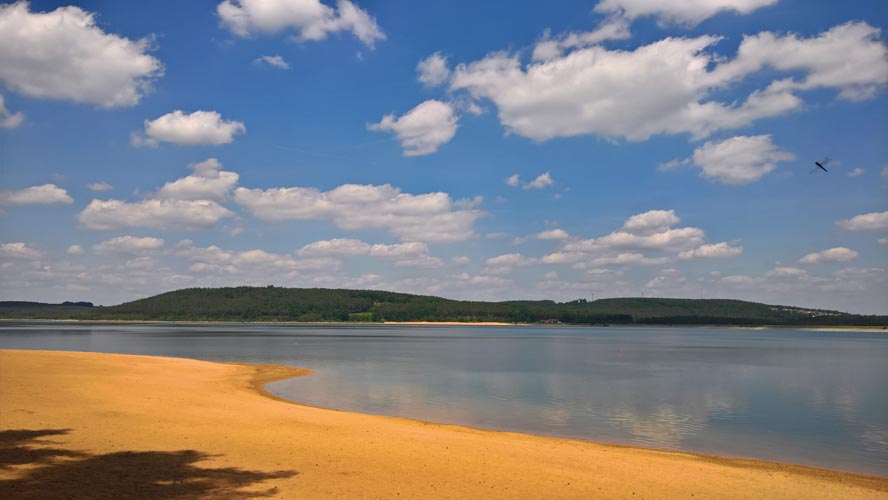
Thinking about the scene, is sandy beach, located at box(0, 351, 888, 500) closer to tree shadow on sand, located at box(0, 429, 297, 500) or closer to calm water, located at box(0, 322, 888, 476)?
tree shadow on sand, located at box(0, 429, 297, 500)

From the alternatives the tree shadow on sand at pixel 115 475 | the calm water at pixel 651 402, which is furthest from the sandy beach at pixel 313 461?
the calm water at pixel 651 402

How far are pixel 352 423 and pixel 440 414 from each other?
7.64 meters

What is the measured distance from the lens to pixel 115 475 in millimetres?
14672

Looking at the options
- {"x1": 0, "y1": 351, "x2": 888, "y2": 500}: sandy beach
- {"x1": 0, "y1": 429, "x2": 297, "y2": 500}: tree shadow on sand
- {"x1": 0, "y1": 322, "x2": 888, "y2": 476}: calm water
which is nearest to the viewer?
{"x1": 0, "y1": 429, "x2": 297, "y2": 500}: tree shadow on sand

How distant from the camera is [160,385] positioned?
34562 millimetres

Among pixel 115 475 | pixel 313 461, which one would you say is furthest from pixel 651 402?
pixel 115 475

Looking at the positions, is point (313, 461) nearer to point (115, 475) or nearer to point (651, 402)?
point (115, 475)

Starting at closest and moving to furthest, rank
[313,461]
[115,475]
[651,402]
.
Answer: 1. [115,475]
2. [313,461]
3. [651,402]

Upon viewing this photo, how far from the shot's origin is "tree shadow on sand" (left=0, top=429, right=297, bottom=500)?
13.2 meters

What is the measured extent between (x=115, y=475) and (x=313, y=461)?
16.3ft

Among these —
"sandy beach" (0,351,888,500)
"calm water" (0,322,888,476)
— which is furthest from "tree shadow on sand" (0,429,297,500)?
"calm water" (0,322,888,476)

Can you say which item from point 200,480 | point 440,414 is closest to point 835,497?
point 200,480

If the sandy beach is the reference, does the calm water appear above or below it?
→ below

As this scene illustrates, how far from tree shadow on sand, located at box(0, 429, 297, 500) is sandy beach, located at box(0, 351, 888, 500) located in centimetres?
3
